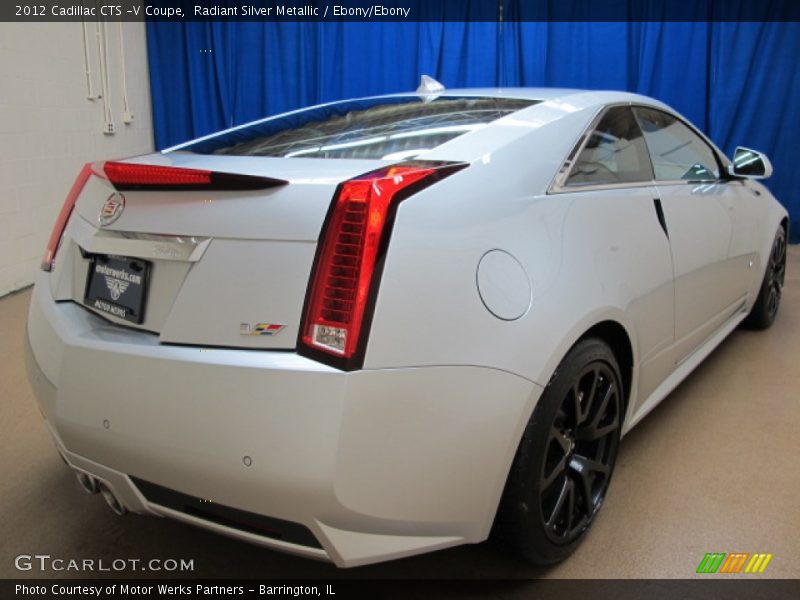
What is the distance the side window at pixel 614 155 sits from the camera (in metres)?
1.63

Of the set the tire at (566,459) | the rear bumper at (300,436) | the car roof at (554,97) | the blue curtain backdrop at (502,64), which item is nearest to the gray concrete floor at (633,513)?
the tire at (566,459)

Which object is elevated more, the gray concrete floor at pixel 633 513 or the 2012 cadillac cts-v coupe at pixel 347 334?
the 2012 cadillac cts-v coupe at pixel 347 334

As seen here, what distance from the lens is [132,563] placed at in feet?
5.19

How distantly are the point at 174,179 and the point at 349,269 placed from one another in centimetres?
42

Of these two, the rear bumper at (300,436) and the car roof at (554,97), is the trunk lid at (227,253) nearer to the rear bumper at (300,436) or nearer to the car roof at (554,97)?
the rear bumper at (300,436)

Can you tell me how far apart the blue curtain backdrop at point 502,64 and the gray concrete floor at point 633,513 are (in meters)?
3.90

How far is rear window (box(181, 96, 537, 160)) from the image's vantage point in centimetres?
142

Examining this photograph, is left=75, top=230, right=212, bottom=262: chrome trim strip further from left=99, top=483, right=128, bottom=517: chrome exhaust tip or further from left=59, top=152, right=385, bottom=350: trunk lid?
left=99, top=483, right=128, bottom=517: chrome exhaust tip

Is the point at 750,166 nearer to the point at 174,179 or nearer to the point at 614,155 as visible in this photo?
the point at 614,155

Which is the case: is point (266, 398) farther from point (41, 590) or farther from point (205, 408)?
point (41, 590)

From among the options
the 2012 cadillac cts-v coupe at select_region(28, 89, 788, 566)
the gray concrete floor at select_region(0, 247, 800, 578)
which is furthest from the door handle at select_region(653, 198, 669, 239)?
the gray concrete floor at select_region(0, 247, 800, 578)

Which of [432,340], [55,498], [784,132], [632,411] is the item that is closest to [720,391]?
[632,411]

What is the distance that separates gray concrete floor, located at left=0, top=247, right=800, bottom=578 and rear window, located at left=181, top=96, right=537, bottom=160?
932mm

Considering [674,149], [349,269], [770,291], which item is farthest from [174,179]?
[770,291]
